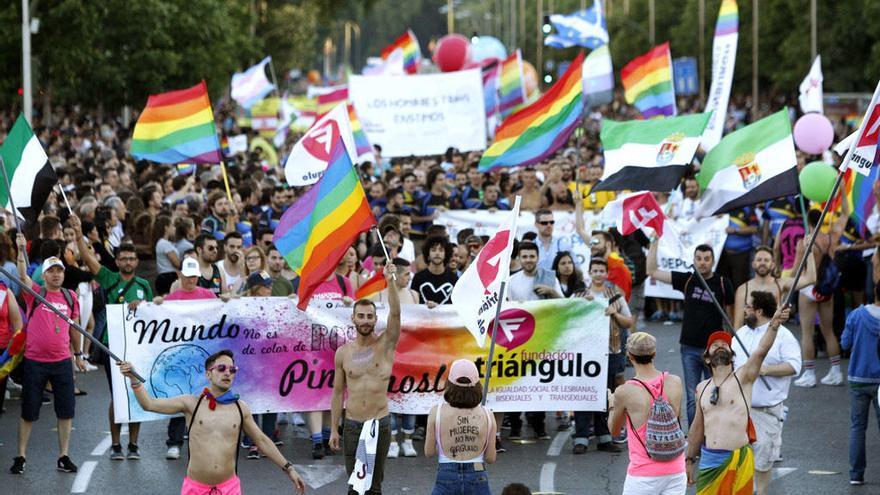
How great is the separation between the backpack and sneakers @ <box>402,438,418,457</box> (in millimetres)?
3549

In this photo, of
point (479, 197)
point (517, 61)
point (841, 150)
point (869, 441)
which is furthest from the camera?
point (517, 61)

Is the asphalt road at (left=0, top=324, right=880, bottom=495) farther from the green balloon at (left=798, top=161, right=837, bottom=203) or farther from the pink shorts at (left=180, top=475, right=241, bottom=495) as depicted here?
the green balloon at (left=798, top=161, right=837, bottom=203)

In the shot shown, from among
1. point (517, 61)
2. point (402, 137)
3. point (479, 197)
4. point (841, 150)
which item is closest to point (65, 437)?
point (841, 150)

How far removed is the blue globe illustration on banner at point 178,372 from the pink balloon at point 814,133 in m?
10.3

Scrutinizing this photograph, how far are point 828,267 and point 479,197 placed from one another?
5.87m

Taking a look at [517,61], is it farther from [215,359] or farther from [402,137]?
[215,359]

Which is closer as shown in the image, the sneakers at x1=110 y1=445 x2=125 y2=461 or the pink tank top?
the pink tank top

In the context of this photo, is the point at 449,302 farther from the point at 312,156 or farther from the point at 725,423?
the point at 725,423

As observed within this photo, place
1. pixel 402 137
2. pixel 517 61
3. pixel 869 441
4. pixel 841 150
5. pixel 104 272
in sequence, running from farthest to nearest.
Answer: pixel 517 61
pixel 402 137
pixel 104 272
pixel 869 441
pixel 841 150

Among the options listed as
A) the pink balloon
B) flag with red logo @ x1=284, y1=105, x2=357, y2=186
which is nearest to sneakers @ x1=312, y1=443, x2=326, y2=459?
flag with red logo @ x1=284, y1=105, x2=357, y2=186

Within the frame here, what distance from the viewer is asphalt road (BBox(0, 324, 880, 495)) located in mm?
11195

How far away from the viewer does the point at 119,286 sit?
43.9 ft

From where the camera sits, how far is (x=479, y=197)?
20.6 meters

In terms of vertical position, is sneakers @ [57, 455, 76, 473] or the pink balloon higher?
the pink balloon
